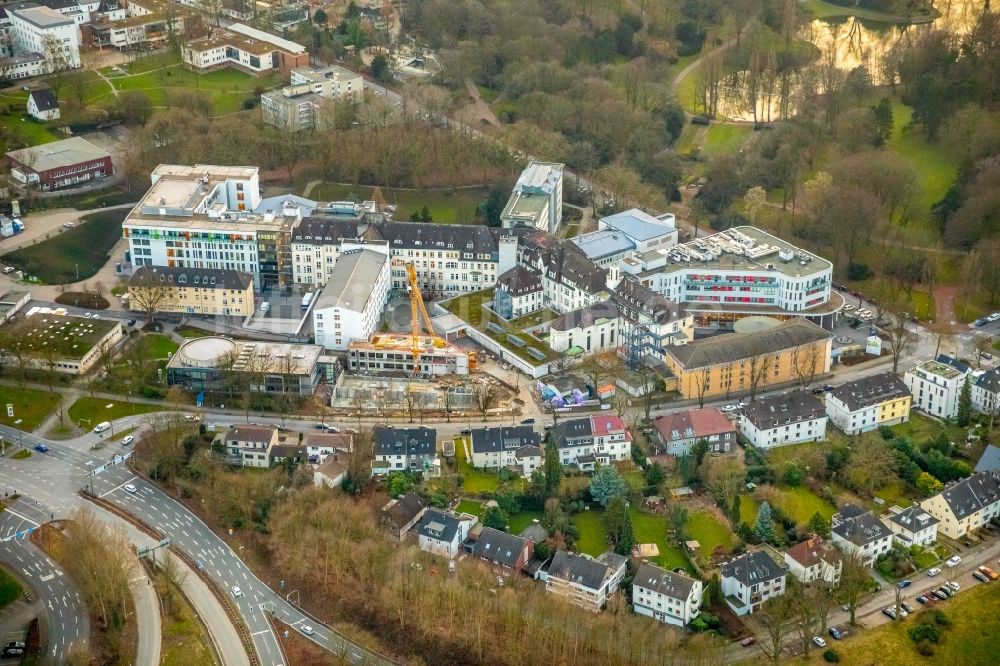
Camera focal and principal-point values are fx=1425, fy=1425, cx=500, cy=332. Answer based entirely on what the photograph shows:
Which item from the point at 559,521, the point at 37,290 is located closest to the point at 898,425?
the point at 559,521

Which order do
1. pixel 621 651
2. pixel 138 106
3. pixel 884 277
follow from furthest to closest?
pixel 138 106, pixel 884 277, pixel 621 651

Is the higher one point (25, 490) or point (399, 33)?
point (399, 33)

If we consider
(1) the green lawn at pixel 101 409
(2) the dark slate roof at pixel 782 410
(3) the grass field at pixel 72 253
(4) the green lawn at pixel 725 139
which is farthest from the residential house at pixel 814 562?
(3) the grass field at pixel 72 253

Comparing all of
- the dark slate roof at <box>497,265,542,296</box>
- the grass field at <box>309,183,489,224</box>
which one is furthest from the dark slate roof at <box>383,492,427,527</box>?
the grass field at <box>309,183,489,224</box>

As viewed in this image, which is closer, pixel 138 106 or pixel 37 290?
pixel 37 290

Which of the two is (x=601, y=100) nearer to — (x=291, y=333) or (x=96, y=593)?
(x=291, y=333)

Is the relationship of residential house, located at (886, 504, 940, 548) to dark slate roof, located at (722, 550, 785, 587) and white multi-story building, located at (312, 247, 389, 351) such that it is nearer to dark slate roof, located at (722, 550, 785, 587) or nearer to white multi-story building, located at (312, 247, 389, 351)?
dark slate roof, located at (722, 550, 785, 587)

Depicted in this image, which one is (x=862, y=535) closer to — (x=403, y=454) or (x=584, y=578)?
(x=584, y=578)
